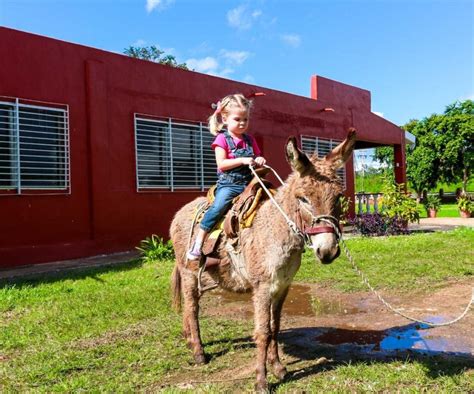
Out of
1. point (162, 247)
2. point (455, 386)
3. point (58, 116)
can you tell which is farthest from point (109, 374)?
point (58, 116)

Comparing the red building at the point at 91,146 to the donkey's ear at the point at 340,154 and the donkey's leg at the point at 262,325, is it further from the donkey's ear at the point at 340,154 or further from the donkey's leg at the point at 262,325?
the donkey's ear at the point at 340,154

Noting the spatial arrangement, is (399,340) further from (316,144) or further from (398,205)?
(316,144)

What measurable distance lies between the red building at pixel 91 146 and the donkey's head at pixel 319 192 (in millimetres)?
7671

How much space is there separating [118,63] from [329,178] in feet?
30.6

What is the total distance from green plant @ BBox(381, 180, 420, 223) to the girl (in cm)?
1155

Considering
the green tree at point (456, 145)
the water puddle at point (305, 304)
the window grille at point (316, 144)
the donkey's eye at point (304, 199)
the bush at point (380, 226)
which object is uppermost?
the green tree at point (456, 145)

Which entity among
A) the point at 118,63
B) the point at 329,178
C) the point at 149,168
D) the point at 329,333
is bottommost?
the point at 329,333

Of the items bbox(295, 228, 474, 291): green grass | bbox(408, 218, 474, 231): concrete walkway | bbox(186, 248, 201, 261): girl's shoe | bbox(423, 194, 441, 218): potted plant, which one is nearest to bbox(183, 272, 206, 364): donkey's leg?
bbox(186, 248, 201, 261): girl's shoe

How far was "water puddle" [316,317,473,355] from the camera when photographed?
13.9ft

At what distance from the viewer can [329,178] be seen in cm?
317

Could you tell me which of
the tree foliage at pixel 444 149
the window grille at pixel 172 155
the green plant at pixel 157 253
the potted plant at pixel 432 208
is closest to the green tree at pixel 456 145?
the tree foliage at pixel 444 149

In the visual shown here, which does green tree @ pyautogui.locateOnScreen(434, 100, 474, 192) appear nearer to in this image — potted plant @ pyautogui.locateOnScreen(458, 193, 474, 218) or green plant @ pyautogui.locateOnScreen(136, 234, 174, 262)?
potted plant @ pyautogui.locateOnScreen(458, 193, 474, 218)

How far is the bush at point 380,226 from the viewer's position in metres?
13.8

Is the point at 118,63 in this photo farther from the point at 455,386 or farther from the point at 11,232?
the point at 455,386
